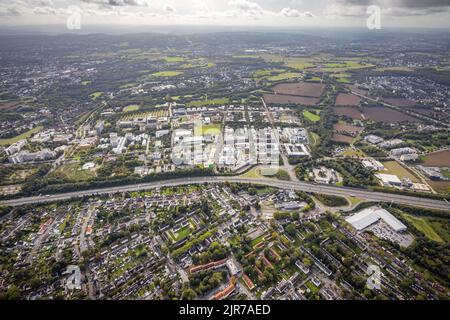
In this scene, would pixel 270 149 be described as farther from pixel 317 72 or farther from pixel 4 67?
pixel 4 67

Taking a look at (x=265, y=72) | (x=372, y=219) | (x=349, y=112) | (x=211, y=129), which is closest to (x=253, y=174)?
(x=372, y=219)

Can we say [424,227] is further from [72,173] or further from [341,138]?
[72,173]

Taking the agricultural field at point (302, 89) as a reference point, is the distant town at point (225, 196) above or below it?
below

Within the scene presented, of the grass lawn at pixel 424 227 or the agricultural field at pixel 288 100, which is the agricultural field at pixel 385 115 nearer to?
the agricultural field at pixel 288 100

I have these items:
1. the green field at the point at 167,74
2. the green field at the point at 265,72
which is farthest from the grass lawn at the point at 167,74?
the green field at the point at 265,72
